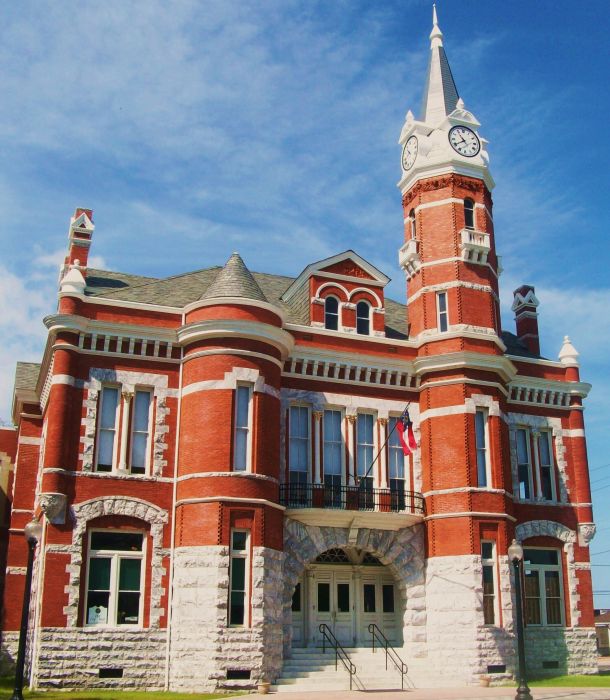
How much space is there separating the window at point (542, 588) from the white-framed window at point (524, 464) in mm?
2162

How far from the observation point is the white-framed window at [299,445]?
28.6 m

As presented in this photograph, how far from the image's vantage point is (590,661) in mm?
30844

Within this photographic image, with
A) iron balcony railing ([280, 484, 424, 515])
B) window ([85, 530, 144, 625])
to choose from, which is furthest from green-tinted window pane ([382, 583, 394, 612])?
window ([85, 530, 144, 625])

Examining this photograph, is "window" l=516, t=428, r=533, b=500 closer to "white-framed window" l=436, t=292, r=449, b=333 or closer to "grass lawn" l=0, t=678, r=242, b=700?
"white-framed window" l=436, t=292, r=449, b=333

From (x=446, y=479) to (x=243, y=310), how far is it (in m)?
8.83

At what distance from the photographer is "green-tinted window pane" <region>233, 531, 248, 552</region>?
83.1ft

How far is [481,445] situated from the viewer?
97.6ft

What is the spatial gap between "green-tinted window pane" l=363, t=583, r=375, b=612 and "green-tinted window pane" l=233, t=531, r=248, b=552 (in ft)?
19.4


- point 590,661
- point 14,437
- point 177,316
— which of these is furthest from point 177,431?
point 590,661

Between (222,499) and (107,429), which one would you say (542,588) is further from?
(107,429)

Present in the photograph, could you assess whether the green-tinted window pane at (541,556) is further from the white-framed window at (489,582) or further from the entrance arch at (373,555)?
the entrance arch at (373,555)

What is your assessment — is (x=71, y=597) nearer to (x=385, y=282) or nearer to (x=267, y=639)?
(x=267, y=639)

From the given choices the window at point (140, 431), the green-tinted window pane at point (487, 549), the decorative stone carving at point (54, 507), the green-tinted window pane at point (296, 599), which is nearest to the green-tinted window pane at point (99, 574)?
the decorative stone carving at point (54, 507)

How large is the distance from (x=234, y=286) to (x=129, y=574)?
9351 millimetres
